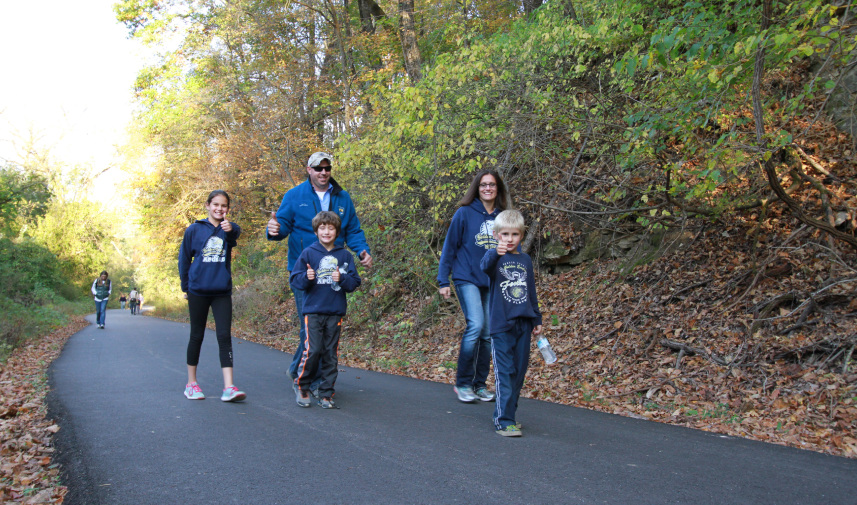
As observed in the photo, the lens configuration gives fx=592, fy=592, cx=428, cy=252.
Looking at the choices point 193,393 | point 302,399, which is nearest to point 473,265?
point 302,399

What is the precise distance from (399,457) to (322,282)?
2151mm

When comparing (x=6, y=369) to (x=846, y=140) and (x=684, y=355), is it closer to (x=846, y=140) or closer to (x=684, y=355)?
(x=684, y=355)

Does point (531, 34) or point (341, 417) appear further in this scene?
point (531, 34)

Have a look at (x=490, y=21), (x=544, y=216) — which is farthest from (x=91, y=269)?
(x=544, y=216)

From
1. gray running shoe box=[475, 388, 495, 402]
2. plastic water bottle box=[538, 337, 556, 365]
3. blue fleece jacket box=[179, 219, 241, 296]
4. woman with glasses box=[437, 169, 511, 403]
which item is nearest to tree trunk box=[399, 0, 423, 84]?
woman with glasses box=[437, 169, 511, 403]

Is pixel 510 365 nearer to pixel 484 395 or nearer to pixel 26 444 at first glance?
pixel 484 395

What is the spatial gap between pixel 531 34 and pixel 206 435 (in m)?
7.49

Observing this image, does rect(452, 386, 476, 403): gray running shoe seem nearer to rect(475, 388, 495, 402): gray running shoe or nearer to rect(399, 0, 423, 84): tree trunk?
rect(475, 388, 495, 402): gray running shoe

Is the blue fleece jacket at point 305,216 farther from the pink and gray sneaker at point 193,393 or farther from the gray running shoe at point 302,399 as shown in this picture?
the pink and gray sneaker at point 193,393

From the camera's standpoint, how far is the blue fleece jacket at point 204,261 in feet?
19.1

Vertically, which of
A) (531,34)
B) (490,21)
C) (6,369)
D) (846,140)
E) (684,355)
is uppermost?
(490,21)

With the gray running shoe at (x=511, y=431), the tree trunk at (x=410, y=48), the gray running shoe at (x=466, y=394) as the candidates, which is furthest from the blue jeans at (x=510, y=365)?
the tree trunk at (x=410, y=48)

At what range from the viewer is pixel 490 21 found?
17.4 metres

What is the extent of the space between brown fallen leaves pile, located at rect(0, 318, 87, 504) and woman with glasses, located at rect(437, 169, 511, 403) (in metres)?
3.35
